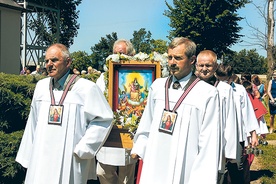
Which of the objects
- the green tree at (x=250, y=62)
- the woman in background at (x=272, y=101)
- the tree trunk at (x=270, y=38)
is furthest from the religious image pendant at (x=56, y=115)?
the green tree at (x=250, y=62)

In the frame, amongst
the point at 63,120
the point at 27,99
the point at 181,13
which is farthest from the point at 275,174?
the point at 181,13

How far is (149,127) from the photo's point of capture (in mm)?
4238

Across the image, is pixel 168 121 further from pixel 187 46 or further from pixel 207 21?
pixel 207 21

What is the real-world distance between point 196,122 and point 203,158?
1.02 feet

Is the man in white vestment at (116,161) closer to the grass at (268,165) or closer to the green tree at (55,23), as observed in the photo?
the grass at (268,165)

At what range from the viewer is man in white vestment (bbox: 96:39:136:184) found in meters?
5.50

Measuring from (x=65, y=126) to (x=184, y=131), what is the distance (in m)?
1.23

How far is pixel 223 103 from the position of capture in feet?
18.0

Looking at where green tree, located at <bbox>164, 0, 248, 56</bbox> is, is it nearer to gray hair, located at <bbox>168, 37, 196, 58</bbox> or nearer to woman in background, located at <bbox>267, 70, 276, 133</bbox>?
woman in background, located at <bbox>267, 70, 276, 133</bbox>

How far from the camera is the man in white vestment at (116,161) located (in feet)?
18.1

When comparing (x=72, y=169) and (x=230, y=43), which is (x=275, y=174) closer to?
(x=72, y=169)

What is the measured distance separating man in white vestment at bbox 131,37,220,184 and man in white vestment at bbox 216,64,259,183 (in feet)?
7.35

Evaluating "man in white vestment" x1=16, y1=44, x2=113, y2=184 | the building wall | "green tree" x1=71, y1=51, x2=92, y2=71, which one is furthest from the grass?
"green tree" x1=71, y1=51, x2=92, y2=71

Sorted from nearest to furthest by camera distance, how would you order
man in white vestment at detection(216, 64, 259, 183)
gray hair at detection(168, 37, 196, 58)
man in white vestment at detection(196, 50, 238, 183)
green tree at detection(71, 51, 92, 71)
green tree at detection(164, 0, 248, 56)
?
1. gray hair at detection(168, 37, 196, 58)
2. man in white vestment at detection(196, 50, 238, 183)
3. man in white vestment at detection(216, 64, 259, 183)
4. green tree at detection(164, 0, 248, 56)
5. green tree at detection(71, 51, 92, 71)
